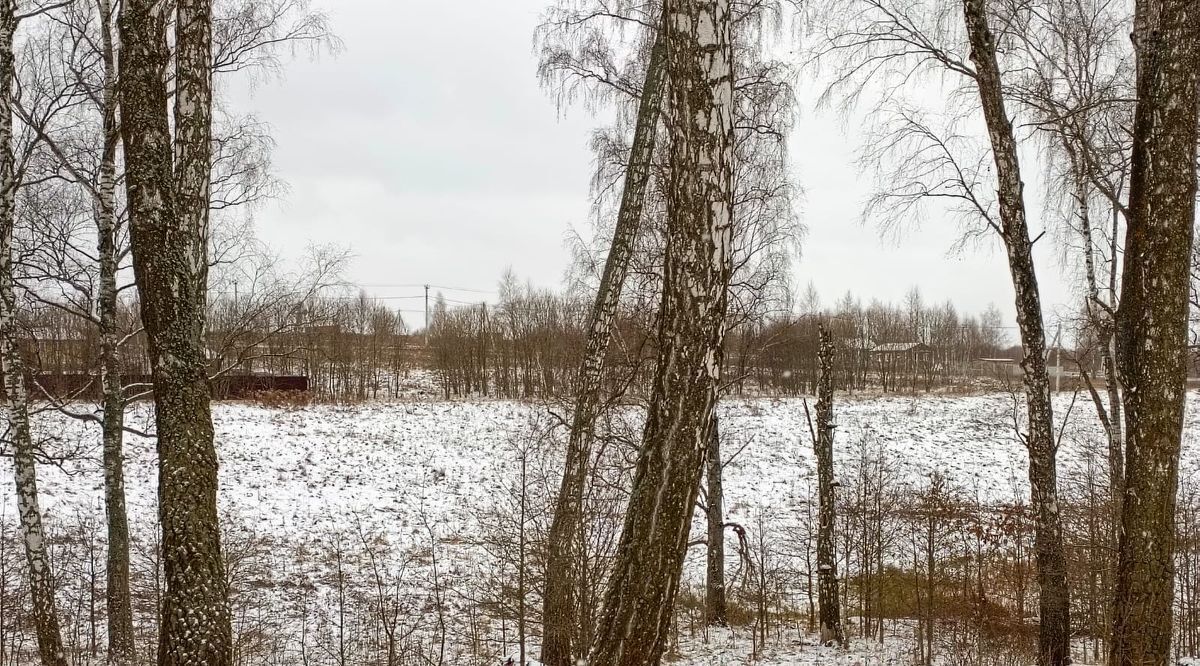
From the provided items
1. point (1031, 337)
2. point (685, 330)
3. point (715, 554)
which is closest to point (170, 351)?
point (685, 330)

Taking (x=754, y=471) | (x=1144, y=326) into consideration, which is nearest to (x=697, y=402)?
(x=1144, y=326)

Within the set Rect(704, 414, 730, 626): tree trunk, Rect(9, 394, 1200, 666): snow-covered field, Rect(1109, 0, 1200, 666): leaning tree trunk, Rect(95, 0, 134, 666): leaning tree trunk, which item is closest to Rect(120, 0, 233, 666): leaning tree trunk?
Rect(95, 0, 134, 666): leaning tree trunk

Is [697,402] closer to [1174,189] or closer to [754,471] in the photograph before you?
[1174,189]

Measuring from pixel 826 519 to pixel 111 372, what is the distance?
8735 mm

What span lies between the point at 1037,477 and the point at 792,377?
92.6ft

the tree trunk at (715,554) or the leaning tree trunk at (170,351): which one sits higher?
the leaning tree trunk at (170,351)

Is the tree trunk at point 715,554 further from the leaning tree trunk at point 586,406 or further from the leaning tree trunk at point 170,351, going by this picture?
the leaning tree trunk at point 170,351

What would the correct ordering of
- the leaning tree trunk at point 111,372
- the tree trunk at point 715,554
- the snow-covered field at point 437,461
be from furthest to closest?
the snow-covered field at point 437,461
the tree trunk at point 715,554
the leaning tree trunk at point 111,372

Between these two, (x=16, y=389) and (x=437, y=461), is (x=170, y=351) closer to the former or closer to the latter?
(x=16, y=389)

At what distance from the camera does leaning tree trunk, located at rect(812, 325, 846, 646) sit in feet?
30.9

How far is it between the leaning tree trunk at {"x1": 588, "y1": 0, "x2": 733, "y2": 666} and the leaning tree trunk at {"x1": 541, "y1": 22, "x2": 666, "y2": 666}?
316 centimetres

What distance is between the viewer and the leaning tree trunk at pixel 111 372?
7.74 m

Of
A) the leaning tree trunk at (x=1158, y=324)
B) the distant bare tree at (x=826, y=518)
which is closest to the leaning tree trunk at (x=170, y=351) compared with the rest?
the leaning tree trunk at (x=1158, y=324)

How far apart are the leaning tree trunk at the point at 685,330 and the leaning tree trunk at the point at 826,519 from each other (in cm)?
654
